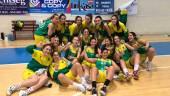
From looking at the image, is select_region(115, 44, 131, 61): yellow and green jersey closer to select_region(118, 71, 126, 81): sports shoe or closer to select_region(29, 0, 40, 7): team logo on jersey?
select_region(118, 71, 126, 81): sports shoe

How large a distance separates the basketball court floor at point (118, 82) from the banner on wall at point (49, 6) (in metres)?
2.42

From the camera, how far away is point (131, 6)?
969 cm

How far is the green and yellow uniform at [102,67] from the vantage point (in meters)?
4.44

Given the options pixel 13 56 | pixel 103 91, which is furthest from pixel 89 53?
pixel 13 56

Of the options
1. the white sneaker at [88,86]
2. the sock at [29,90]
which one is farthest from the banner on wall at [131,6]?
the sock at [29,90]

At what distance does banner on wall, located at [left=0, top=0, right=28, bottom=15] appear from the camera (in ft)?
28.3

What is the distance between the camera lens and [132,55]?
17.0 ft

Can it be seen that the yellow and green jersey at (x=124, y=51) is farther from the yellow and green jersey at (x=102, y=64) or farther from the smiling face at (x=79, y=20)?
the smiling face at (x=79, y=20)

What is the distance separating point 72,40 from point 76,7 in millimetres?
4166

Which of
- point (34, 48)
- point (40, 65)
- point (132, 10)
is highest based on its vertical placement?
point (132, 10)

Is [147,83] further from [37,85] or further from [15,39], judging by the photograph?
[15,39]

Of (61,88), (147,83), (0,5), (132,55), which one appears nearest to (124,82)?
(147,83)

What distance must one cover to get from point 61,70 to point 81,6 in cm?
521

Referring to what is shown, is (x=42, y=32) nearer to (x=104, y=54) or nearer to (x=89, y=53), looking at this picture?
(x=89, y=53)
